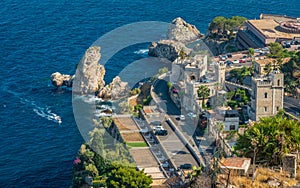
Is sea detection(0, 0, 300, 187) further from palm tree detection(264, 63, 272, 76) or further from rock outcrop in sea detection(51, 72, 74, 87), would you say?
palm tree detection(264, 63, 272, 76)

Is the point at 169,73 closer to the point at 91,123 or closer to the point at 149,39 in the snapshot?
→ the point at 91,123

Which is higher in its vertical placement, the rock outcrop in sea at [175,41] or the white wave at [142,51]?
the rock outcrop in sea at [175,41]

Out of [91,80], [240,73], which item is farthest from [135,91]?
[240,73]

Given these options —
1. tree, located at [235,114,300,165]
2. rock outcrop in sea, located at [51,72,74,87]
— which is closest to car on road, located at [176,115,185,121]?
rock outcrop in sea, located at [51,72,74,87]

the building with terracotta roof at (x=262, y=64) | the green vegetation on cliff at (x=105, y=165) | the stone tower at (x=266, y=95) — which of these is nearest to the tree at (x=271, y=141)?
the green vegetation on cliff at (x=105, y=165)

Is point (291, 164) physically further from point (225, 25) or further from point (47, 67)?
point (47, 67)

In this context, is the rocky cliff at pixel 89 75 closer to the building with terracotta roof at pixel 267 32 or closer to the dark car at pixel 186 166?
the building with terracotta roof at pixel 267 32
